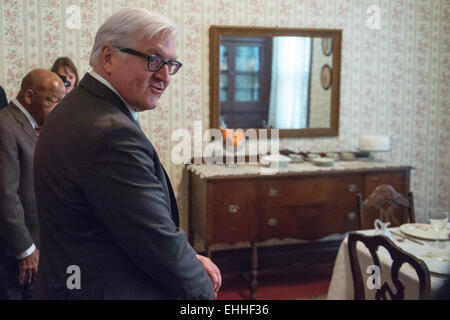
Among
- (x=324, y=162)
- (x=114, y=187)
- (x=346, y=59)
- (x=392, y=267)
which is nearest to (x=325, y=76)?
(x=346, y=59)

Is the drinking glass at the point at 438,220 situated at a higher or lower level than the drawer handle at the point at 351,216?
higher

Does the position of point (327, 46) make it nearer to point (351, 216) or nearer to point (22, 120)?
point (351, 216)

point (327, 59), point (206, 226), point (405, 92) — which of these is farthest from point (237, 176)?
point (405, 92)

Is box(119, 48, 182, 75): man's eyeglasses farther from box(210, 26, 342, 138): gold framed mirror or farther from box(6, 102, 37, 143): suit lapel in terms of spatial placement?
box(210, 26, 342, 138): gold framed mirror

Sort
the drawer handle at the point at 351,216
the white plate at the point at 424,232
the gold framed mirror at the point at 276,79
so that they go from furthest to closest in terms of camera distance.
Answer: the gold framed mirror at the point at 276,79 → the drawer handle at the point at 351,216 → the white plate at the point at 424,232

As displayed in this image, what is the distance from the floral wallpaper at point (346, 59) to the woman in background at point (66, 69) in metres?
0.12

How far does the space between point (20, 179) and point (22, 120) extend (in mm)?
271

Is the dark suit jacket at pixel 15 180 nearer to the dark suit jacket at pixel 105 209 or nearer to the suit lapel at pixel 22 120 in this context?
the suit lapel at pixel 22 120

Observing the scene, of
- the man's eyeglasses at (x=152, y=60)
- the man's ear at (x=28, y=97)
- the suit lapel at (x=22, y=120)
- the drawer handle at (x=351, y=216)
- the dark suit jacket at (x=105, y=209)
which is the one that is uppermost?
the man's eyeglasses at (x=152, y=60)

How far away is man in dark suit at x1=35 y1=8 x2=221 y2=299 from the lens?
111cm

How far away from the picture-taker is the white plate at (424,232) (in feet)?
7.63

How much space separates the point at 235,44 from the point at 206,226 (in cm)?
155

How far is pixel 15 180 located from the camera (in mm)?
2041

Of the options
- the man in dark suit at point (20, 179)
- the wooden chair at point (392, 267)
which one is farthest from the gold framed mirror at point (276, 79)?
the wooden chair at point (392, 267)
